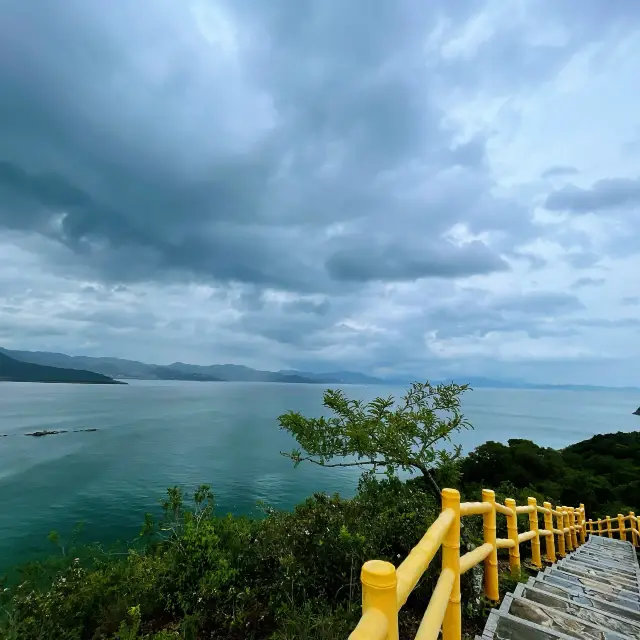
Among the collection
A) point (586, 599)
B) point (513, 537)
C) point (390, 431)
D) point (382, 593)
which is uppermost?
point (390, 431)

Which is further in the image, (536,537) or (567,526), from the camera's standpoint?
(567,526)

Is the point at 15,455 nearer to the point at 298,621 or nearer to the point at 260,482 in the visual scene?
the point at 260,482

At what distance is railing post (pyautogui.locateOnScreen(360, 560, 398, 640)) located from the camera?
134cm

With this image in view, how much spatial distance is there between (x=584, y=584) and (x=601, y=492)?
18.7m

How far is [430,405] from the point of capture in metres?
5.50

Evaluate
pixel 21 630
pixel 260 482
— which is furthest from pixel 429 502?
pixel 260 482

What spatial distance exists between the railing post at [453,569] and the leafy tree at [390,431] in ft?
6.59

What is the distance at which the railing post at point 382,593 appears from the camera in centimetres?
134

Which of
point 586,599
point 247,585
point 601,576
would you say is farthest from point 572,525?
point 247,585

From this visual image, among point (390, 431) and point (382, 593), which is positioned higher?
point (390, 431)

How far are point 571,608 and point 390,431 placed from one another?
2338 millimetres

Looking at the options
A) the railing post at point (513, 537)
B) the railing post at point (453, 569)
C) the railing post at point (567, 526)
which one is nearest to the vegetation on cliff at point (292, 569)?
the railing post at point (513, 537)

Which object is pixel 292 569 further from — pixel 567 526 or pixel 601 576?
pixel 567 526

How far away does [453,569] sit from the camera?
261cm
